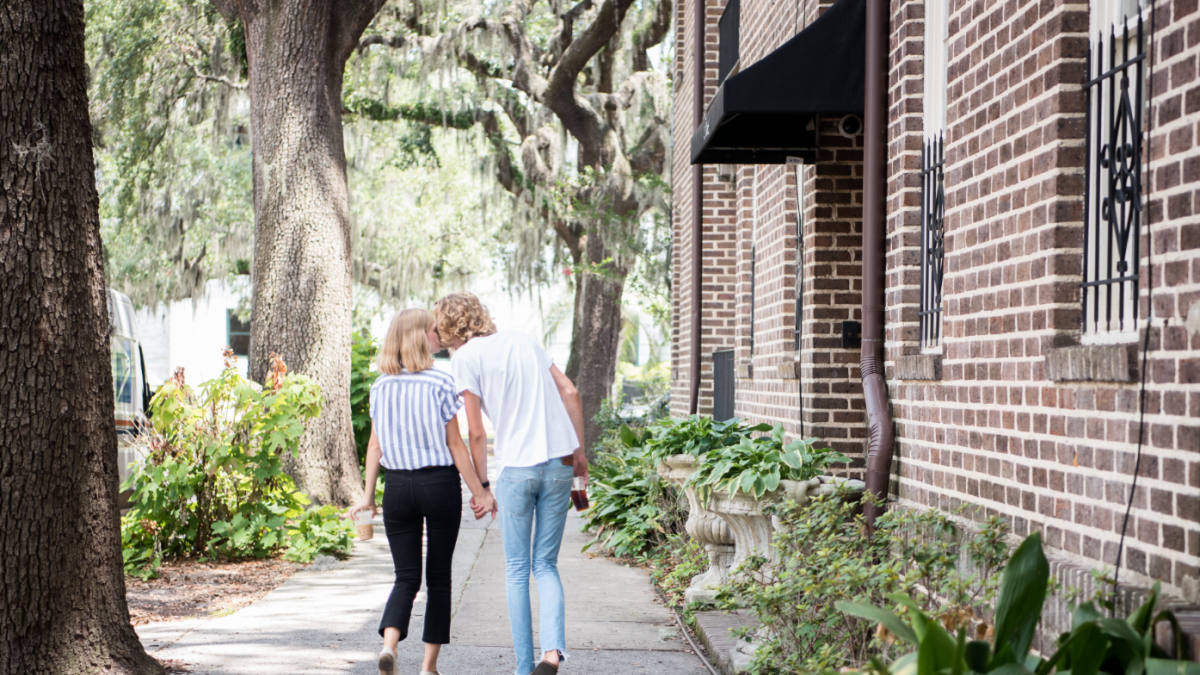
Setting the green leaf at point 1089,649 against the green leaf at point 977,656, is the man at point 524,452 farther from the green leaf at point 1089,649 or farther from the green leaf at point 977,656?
the green leaf at point 1089,649

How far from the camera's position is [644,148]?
1969cm

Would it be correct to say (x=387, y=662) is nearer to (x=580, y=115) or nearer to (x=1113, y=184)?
(x=1113, y=184)

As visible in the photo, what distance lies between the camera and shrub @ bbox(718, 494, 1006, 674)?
403 centimetres

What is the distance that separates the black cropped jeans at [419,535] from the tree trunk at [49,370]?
123 cm

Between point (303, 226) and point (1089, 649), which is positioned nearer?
point (1089, 649)

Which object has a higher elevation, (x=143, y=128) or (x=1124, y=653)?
(x=143, y=128)

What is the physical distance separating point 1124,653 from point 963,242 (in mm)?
2233

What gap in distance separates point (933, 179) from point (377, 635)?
392 cm

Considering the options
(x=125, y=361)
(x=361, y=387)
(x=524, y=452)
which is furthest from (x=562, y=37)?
(x=524, y=452)

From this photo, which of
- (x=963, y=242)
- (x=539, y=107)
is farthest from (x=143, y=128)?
(x=963, y=242)

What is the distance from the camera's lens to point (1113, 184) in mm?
3529

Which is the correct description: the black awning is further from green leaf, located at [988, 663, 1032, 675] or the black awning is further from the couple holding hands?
green leaf, located at [988, 663, 1032, 675]

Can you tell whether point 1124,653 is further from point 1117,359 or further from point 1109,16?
point 1109,16

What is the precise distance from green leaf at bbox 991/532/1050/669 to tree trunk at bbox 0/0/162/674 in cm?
375
